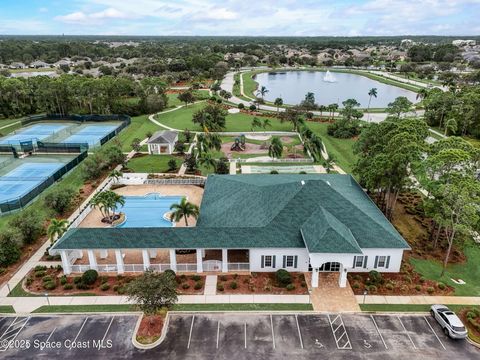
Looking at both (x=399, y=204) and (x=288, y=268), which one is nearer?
(x=288, y=268)

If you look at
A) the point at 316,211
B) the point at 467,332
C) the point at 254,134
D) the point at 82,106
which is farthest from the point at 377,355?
the point at 82,106

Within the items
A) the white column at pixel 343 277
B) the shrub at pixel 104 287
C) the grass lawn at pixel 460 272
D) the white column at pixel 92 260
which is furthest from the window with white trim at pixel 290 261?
the white column at pixel 92 260

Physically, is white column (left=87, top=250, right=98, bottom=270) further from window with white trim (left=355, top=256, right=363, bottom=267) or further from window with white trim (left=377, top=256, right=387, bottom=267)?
window with white trim (left=377, top=256, right=387, bottom=267)

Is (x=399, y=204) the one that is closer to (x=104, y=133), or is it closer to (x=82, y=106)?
(x=104, y=133)

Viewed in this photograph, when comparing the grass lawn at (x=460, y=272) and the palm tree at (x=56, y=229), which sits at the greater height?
the palm tree at (x=56, y=229)

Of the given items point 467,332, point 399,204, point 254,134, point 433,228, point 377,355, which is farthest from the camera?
point 254,134

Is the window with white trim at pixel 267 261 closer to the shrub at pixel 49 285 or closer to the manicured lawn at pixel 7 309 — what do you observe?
the shrub at pixel 49 285

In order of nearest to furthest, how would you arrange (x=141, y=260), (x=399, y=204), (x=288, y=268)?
1. (x=288, y=268)
2. (x=141, y=260)
3. (x=399, y=204)
